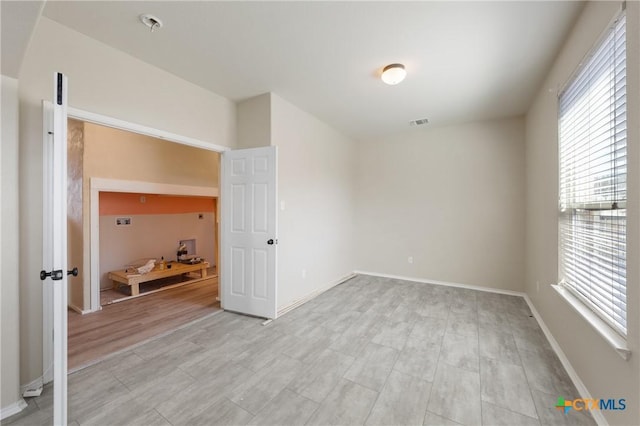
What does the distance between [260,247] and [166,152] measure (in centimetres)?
289

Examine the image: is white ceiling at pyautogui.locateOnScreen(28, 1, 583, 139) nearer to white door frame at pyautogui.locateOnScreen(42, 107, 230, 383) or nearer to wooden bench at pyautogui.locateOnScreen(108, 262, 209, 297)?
white door frame at pyautogui.locateOnScreen(42, 107, 230, 383)

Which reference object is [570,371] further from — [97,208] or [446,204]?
[97,208]

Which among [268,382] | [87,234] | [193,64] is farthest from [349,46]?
[87,234]

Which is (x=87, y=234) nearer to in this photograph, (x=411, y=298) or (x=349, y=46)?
(x=349, y=46)

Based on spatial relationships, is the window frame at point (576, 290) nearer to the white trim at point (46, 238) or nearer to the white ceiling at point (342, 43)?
the white ceiling at point (342, 43)

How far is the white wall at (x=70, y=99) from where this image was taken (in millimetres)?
1892

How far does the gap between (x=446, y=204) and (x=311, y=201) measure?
95.4 inches

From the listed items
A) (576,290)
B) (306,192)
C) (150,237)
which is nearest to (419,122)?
(306,192)

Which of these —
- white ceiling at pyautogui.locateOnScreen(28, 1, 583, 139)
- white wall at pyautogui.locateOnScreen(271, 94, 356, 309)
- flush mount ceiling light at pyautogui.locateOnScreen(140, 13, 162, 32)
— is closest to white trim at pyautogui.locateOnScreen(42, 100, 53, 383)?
white ceiling at pyautogui.locateOnScreen(28, 1, 583, 139)

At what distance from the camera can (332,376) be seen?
2.07 m

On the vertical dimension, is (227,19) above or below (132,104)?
above

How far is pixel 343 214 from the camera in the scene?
5.07 m

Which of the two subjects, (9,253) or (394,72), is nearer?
(9,253)

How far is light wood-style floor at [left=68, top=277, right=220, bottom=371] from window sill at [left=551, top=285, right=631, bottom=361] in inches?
144
